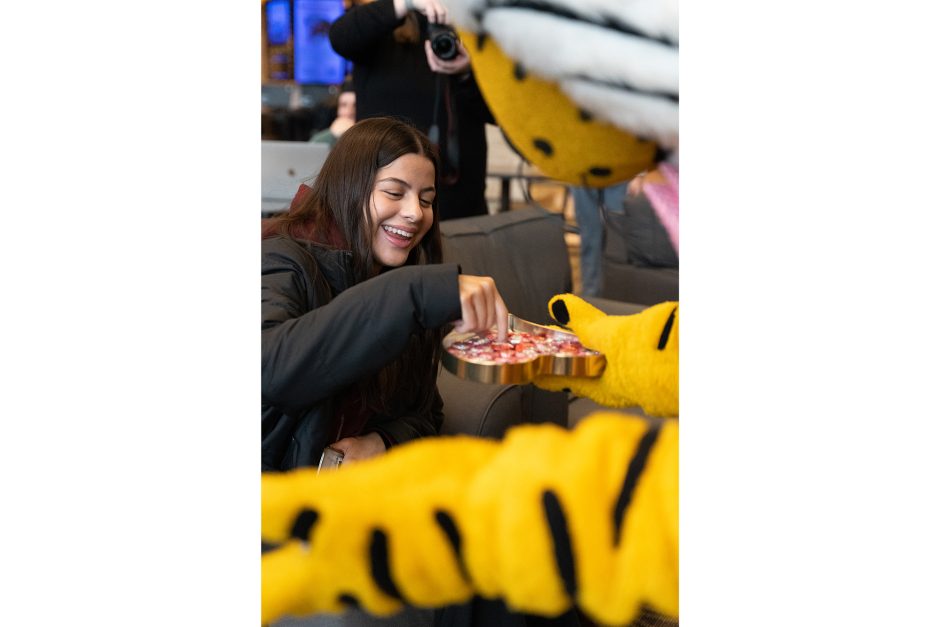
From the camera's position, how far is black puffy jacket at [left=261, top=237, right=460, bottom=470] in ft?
2.63

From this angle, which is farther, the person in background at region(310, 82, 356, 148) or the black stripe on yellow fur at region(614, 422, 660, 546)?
the person in background at region(310, 82, 356, 148)

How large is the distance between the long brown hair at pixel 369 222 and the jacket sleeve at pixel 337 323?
0.03 meters

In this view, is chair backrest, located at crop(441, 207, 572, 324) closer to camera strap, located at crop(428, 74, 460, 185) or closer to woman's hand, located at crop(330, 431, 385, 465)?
camera strap, located at crop(428, 74, 460, 185)

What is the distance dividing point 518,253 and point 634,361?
0.14m

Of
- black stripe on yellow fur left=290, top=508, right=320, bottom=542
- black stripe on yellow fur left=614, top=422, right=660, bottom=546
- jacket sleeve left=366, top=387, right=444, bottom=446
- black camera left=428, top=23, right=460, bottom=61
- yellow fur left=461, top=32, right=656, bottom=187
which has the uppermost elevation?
black camera left=428, top=23, right=460, bottom=61

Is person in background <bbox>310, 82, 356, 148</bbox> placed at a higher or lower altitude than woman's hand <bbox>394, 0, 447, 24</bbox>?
lower

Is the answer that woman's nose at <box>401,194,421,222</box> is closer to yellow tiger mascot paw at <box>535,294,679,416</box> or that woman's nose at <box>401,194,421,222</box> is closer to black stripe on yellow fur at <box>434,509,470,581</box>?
yellow tiger mascot paw at <box>535,294,679,416</box>

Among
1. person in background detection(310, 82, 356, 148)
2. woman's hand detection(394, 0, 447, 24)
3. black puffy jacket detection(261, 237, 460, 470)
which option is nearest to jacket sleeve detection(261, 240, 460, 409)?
black puffy jacket detection(261, 237, 460, 470)

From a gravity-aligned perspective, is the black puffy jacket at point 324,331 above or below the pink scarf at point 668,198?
below

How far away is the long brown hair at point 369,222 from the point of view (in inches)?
33.0

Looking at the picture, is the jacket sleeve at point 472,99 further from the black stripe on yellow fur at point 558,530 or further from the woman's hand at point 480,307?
the black stripe on yellow fur at point 558,530

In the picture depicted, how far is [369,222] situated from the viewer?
2.77ft

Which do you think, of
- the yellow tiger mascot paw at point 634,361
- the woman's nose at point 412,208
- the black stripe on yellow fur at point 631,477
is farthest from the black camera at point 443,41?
the black stripe on yellow fur at point 631,477
